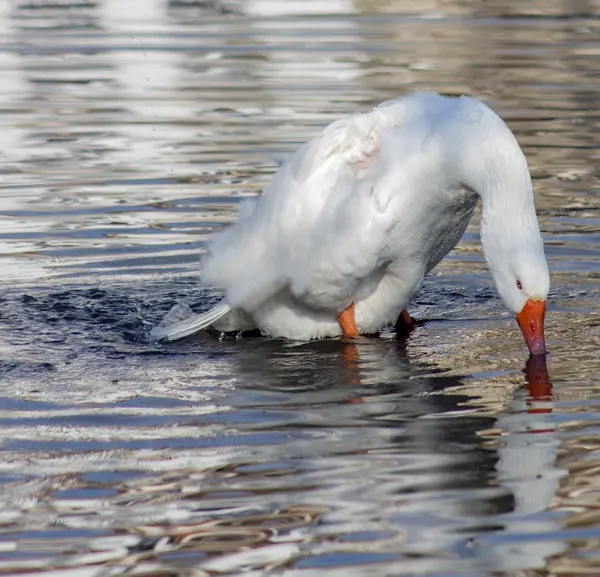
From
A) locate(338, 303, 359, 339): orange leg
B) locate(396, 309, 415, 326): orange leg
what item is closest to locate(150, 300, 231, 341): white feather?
locate(338, 303, 359, 339): orange leg

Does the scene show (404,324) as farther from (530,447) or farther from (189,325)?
(530,447)

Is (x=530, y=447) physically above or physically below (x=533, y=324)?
below

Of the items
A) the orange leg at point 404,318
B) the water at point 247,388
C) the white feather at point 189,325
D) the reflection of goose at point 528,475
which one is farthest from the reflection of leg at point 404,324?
the reflection of goose at point 528,475

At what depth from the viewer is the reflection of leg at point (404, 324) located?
945 centimetres

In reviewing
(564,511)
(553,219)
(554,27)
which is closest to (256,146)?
(553,219)

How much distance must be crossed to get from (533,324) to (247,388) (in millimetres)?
1647

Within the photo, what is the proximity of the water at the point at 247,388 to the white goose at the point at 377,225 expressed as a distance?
268 mm

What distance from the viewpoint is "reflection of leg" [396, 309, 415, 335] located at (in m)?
9.45

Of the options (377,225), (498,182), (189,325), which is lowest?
(189,325)

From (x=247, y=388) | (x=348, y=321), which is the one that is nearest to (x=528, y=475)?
(x=247, y=388)

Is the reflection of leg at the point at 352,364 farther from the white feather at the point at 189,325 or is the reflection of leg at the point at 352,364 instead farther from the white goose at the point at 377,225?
the white feather at the point at 189,325

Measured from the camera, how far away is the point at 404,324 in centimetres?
950

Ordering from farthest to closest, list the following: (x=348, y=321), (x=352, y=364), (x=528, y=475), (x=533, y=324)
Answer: (x=348, y=321)
(x=352, y=364)
(x=533, y=324)
(x=528, y=475)

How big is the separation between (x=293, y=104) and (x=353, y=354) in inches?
344
